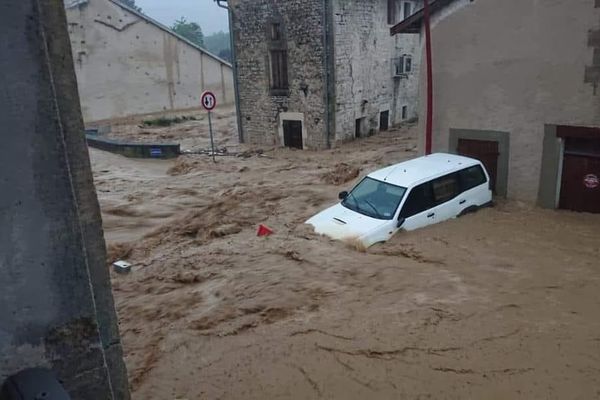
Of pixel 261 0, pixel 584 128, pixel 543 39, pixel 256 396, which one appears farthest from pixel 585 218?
pixel 261 0

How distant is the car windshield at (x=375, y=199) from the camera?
8.96 meters

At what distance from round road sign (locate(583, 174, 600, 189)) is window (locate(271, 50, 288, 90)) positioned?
1404 cm

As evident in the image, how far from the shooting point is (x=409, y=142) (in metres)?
21.3

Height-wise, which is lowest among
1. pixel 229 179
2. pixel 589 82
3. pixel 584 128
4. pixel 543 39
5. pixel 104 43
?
pixel 229 179

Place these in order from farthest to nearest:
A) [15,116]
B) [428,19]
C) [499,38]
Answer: [428,19] < [499,38] < [15,116]

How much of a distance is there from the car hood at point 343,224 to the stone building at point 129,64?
24.1 meters

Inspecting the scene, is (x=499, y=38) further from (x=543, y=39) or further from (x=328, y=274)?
(x=328, y=274)

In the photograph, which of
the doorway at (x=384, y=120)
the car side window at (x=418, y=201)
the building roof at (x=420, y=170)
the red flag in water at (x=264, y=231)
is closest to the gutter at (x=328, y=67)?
the doorway at (x=384, y=120)

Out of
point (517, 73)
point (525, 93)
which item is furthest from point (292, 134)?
point (525, 93)

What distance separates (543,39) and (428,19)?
2817mm

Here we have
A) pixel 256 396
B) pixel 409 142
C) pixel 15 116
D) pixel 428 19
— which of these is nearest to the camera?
pixel 15 116

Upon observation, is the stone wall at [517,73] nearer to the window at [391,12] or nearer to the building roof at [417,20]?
the building roof at [417,20]

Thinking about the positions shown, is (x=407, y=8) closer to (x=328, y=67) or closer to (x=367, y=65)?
(x=367, y=65)

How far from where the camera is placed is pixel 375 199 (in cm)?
929
